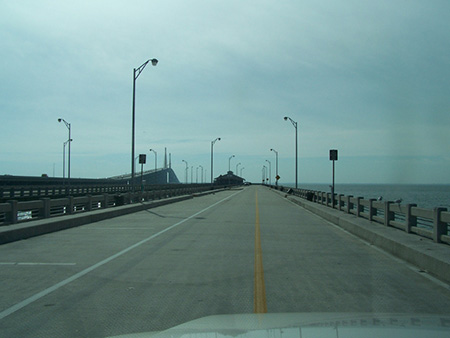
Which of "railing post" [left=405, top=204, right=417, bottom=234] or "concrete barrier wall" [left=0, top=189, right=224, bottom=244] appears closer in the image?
"railing post" [left=405, top=204, right=417, bottom=234]

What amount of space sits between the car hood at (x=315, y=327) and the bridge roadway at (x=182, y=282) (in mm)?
1050

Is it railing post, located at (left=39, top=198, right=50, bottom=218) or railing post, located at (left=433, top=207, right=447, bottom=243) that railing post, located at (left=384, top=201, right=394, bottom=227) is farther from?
railing post, located at (left=39, top=198, right=50, bottom=218)

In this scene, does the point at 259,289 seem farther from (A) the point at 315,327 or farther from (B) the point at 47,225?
(B) the point at 47,225

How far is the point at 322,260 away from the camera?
11500 mm

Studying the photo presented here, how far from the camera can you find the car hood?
4590mm

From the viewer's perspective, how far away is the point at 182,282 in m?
8.87

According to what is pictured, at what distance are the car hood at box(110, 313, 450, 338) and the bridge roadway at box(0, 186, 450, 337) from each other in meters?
1.05

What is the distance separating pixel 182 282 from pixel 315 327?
4375mm

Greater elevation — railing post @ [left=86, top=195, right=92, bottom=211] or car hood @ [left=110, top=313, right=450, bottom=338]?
railing post @ [left=86, top=195, right=92, bottom=211]

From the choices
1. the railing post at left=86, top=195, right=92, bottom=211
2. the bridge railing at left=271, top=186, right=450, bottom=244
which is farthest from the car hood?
the railing post at left=86, top=195, right=92, bottom=211

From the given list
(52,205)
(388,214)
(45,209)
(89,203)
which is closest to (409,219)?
(388,214)

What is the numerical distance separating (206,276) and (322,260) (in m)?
3.46

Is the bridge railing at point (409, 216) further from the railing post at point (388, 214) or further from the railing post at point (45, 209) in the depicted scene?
the railing post at point (45, 209)

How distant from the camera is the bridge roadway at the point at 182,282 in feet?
22.0
